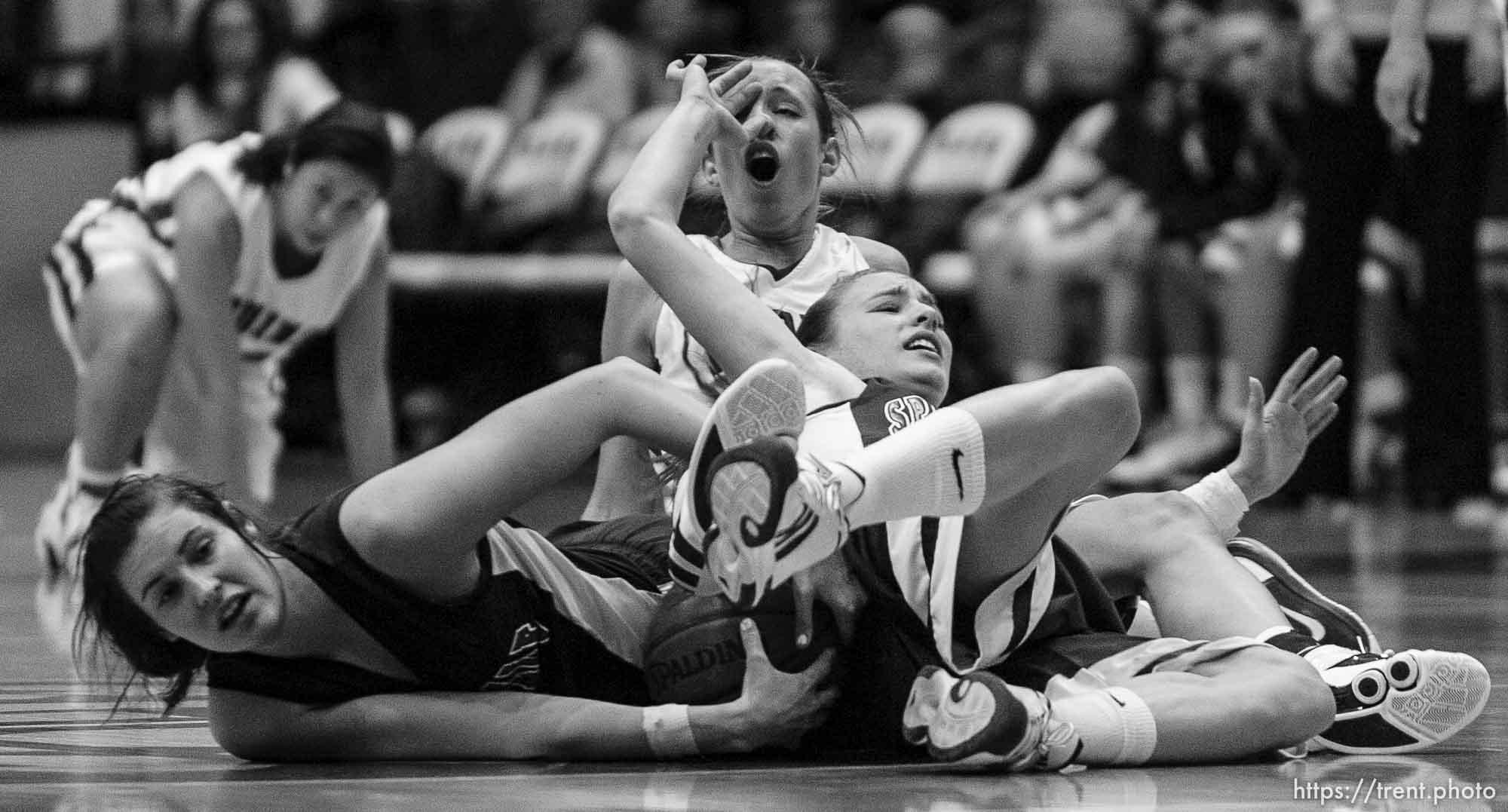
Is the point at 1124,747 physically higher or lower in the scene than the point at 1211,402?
higher

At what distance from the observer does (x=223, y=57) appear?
7586 millimetres

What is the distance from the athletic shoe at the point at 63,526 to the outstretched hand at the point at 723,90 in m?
2.37

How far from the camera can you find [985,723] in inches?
101

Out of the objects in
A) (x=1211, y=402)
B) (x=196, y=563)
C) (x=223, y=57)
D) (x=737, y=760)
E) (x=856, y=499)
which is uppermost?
(x=856, y=499)

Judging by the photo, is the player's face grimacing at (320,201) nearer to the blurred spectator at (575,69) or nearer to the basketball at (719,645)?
the basketball at (719,645)

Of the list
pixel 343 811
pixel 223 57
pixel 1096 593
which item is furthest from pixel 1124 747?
pixel 223 57

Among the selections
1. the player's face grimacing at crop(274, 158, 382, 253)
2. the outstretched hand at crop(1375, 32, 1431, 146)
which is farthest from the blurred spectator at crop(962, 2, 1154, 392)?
the player's face grimacing at crop(274, 158, 382, 253)

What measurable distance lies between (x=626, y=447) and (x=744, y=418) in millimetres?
1188

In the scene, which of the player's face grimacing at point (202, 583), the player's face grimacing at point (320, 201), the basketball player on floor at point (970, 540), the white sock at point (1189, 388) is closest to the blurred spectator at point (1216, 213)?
the white sock at point (1189, 388)

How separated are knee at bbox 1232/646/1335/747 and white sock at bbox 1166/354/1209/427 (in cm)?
548

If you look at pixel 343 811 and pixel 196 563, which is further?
pixel 196 563

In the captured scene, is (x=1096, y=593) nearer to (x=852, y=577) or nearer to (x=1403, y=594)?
(x=852, y=577)

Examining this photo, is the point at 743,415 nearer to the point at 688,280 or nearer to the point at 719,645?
the point at 719,645

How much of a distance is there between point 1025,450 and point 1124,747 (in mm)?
364
